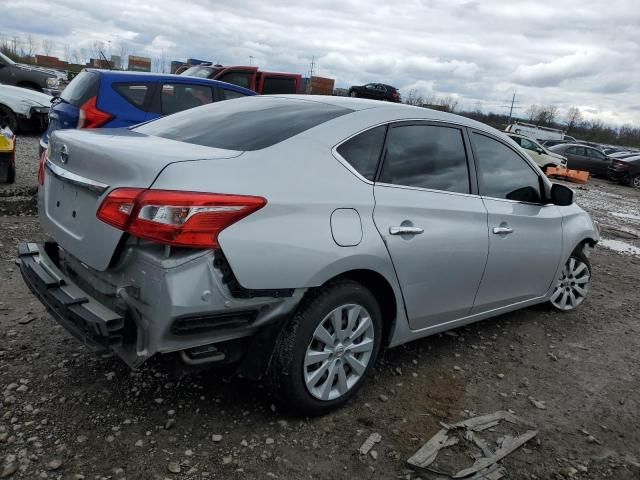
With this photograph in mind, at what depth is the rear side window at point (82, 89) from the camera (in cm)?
654

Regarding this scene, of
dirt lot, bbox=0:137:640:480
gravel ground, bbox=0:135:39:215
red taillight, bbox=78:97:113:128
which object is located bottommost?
dirt lot, bbox=0:137:640:480

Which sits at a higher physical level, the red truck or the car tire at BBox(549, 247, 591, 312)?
the red truck

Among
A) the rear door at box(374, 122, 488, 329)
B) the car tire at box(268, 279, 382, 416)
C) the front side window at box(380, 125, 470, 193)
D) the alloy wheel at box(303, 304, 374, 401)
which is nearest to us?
the car tire at box(268, 279, 382, 416)

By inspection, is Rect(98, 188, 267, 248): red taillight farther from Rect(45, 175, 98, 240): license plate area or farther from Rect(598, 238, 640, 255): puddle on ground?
Rect(598, 238, 640, 255): puddle on ground

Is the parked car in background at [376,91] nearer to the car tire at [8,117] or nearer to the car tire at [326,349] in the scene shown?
the car tire at [8,117]

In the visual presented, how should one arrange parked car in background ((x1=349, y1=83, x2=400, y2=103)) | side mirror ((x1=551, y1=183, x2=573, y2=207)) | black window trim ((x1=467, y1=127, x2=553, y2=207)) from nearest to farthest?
1. black window trim ((x1=467, y1=127, x2=553, y2=207))
2. side mirror ((x1=551, y1=183, x2=573, y2=207))
3. parked car in background ((x1=349, y1=83, x2=400, y2=103))

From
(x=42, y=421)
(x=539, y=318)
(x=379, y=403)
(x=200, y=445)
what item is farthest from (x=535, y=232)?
(x=42, y=421)

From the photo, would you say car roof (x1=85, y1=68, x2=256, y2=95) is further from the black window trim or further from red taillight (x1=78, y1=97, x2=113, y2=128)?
the black window trim

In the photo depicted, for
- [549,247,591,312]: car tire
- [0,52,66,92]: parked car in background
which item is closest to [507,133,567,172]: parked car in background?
[0,52,66,92]: parked car in background

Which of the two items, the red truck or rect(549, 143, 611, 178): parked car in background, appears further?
rect(549, 143, 611, 178): parked car in background

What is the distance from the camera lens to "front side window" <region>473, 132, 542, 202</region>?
372 cm

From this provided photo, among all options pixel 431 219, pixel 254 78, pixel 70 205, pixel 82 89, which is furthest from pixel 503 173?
pixel 254 78

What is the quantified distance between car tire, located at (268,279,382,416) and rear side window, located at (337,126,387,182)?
2.02 ft

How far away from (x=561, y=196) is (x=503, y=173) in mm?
730
